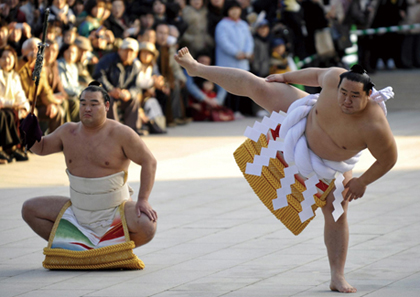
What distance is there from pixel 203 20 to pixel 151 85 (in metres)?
1.66

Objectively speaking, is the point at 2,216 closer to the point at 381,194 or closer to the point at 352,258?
the point at 352,258

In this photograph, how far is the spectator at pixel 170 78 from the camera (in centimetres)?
907

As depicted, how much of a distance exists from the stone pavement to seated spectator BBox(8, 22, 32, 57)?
3.60 ft

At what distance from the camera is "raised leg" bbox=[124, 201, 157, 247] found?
3.84 metres

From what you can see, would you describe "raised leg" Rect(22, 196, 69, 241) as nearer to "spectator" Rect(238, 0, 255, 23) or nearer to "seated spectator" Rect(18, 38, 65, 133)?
"seated spectator" Rect(18, 38, 65, 133)

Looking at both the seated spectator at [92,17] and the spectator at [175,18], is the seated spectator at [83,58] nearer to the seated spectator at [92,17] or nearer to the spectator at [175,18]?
the seated spectator at [92,17]

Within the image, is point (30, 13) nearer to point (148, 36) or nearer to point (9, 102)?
point (148, 36)

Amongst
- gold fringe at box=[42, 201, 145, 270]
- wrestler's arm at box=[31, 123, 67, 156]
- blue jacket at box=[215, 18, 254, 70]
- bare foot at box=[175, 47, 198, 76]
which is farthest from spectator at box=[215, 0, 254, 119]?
gold fringe at box=[42, 201, 145, 270]

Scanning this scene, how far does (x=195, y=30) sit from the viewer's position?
32.2 ft

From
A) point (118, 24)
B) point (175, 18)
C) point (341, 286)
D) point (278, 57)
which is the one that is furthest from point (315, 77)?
point (278, 57)

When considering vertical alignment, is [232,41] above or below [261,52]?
above

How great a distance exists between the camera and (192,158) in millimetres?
7312

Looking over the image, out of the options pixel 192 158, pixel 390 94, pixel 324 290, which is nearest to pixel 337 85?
pixel 390 94

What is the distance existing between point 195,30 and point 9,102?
3504 mm
